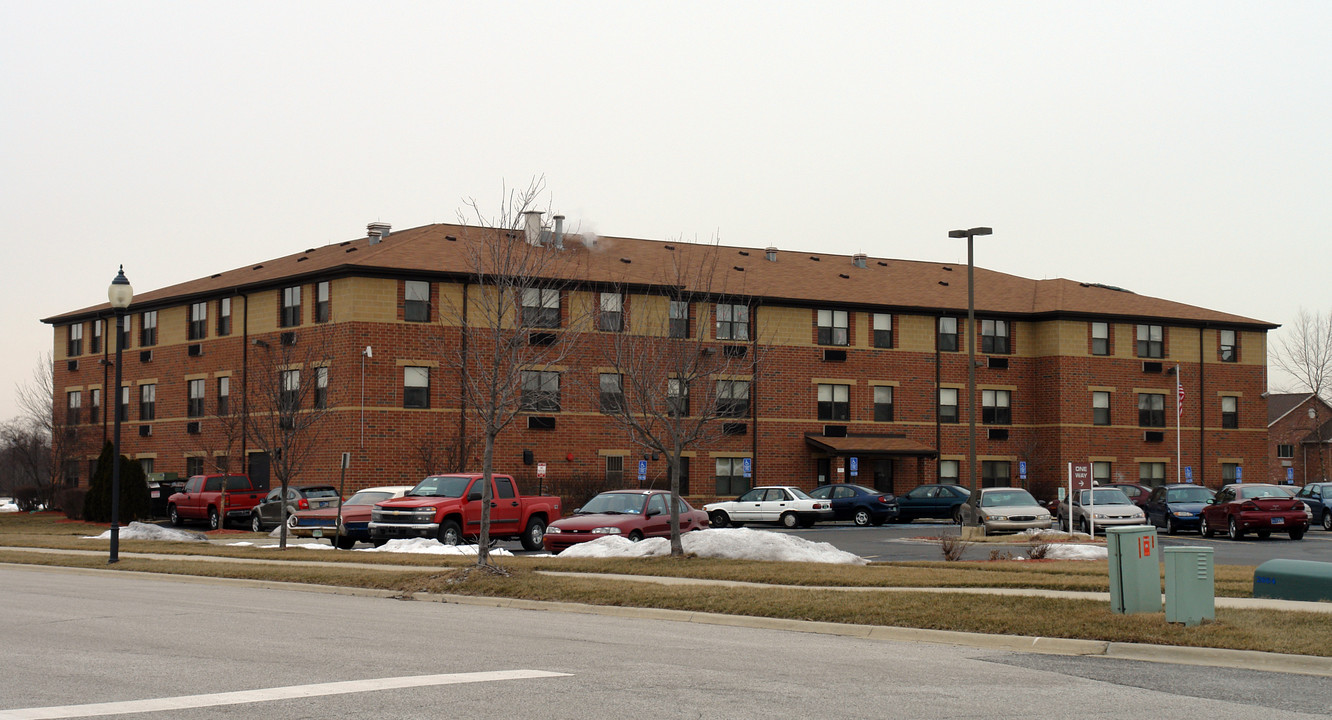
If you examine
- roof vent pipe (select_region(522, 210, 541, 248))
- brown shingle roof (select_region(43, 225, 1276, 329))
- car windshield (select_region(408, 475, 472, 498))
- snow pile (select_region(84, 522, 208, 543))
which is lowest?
snow pile (select_region(84, 522, 208, 543))

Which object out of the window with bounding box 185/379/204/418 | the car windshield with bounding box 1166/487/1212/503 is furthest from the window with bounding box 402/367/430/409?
the car windshield with bounding box 1166/487/1212/503

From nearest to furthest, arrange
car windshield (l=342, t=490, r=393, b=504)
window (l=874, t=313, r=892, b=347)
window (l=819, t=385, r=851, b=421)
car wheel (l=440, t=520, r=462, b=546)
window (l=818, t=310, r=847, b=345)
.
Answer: car wheel (l=440, t=520, r=462, b=546), car windshield (l=342, t=490, r=393, b=504), window (l=819, t=385, r=851, b=421), window (l=818, t=310, r=847, b=345), window (l=874, t=313, r=892, b=347)

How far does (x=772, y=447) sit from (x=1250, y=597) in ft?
125

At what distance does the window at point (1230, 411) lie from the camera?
60969 millimetres

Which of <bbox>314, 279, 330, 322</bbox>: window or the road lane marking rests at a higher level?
<bbox>314, 279, 330, 322</bbox>: window

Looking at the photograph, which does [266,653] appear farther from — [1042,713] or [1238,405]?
[1238,405]

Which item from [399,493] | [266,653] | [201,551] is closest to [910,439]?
[399,493]

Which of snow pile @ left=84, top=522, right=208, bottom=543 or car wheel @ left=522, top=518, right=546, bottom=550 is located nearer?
car wheel @ left=522, top=518, right=546, bottom=550

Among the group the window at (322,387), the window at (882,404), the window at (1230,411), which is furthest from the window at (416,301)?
the window at (1230,411)

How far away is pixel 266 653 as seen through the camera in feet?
39.3

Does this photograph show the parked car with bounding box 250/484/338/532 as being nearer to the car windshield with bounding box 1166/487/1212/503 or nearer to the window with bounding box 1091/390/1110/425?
the car windshield with bounding box 1166/487/1212/503

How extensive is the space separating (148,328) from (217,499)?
68.2 feet

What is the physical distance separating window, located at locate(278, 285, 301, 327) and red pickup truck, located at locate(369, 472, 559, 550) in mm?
22396

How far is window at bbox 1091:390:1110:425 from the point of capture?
58.7 m
